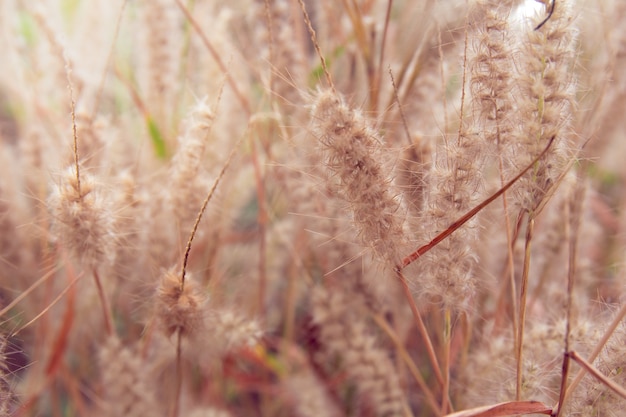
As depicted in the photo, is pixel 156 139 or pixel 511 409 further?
pixel 156 139

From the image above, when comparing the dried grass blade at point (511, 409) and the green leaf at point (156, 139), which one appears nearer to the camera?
the dried grass blade at point (511, 409)

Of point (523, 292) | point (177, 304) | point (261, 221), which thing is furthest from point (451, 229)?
point (261, 221)

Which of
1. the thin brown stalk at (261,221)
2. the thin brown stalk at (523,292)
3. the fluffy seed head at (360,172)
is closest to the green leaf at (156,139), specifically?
the thin brown stalk at (261,221)

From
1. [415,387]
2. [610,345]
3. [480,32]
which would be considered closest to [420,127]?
[480,32]

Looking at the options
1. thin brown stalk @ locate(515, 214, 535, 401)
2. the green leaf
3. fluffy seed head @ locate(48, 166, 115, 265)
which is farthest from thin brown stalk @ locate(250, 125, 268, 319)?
thin brown stalk @ locate(515, 214, 535, 401)

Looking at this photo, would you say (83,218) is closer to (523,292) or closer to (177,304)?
(177,304)

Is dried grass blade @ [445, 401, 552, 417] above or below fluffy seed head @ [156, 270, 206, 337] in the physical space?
below

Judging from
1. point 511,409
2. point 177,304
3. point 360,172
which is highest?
point 360,172

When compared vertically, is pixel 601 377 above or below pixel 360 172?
below

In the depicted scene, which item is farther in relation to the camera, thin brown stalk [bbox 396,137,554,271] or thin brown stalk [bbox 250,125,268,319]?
thin brown stalk [bbox 250,125,268,319]

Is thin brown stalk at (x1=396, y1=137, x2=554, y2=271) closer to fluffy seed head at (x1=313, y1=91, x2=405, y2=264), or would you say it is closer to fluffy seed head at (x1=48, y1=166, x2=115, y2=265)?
fluffy seed head at (x1=313, y1=91, x2=405, y2=264)

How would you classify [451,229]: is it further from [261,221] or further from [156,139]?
[156,139]

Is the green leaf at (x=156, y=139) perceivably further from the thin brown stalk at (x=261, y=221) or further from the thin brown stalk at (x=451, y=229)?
the thin brown stalk at (x=451, y=229)
